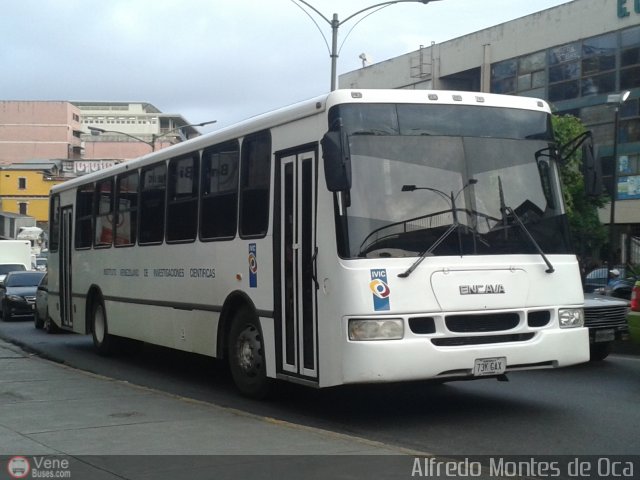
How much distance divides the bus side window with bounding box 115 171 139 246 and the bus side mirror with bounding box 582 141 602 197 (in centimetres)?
706

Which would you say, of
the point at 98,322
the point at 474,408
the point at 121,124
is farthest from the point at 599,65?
the point at 121,124

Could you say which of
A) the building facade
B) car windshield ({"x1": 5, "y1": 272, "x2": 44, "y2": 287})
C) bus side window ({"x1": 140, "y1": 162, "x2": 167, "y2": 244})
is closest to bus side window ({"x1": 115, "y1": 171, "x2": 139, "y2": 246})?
bus side window ({"x1": 140, "y1": 162, "x2": 167, "y2": 244})

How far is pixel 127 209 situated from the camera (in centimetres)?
1420

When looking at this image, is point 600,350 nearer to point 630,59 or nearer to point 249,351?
point 249,351

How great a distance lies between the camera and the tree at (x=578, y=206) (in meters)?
34.8

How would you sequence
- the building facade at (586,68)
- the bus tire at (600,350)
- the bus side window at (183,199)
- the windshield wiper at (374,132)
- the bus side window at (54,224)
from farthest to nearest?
the building facade at (586,68)
the bus side window at (54,224)
the bus tire at (600,350)
the bus side window at (183,199)
the windshield wiper at (374,132)

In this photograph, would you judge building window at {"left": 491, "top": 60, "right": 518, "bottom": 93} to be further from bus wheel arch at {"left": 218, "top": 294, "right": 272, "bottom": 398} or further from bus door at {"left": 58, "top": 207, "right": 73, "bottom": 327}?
bus wheel arch at {"left": 218, "top": 294, "right": 272, "bottom": 398}

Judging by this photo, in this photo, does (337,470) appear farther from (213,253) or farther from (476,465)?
(213,253)

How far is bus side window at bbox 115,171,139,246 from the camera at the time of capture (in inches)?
544

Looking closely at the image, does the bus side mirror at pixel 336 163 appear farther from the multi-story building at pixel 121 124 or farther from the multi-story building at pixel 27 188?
the multi-story building at pixel 121 124

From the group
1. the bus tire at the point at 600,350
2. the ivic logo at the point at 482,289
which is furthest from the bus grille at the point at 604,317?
the ivic logo at the point at 482,289

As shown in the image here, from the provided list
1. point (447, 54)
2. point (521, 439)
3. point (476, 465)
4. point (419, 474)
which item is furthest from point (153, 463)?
point (447, 54)

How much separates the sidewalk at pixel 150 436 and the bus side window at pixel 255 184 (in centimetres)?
203

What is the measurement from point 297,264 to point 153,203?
461cm
